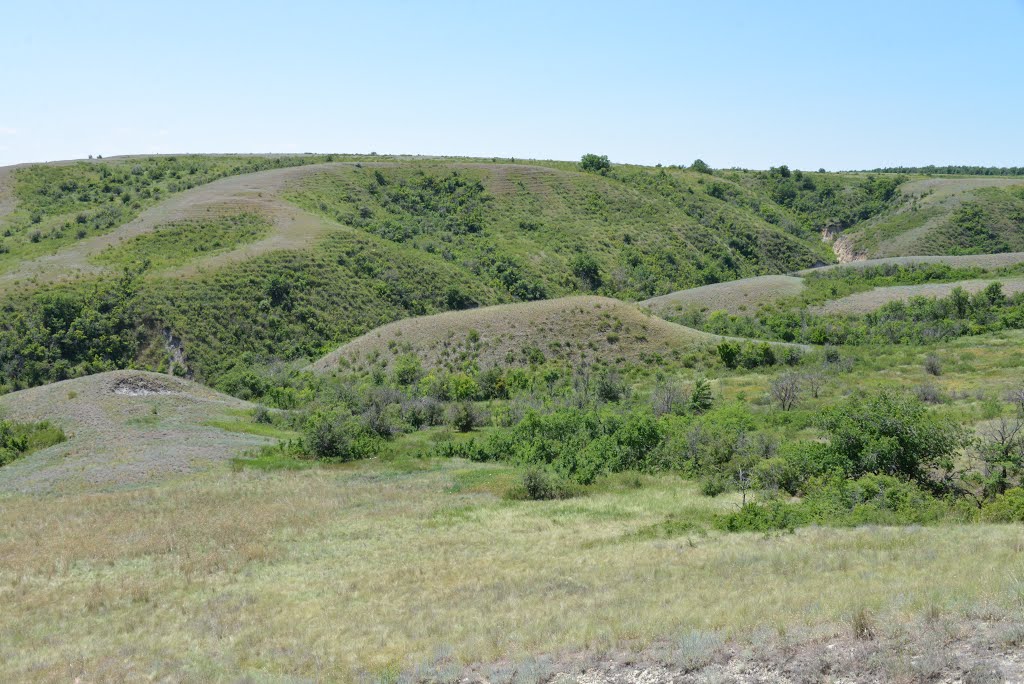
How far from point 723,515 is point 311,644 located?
987 cm

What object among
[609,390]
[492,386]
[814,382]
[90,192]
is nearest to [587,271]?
[492,386]

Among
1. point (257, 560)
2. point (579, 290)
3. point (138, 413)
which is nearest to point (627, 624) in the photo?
point (257, 560)

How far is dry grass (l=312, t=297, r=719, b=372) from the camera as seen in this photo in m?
50.3

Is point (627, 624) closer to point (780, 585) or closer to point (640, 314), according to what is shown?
point (780, 585)

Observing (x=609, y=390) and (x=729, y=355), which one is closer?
(x=609, y=390)

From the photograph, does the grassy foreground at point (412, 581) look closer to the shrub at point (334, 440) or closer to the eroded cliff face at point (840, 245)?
the shrub at point (334, 440)

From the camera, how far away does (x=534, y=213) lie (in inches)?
3789

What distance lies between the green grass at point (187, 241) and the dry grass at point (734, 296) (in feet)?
112

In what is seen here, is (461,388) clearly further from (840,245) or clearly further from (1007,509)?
(840,245)

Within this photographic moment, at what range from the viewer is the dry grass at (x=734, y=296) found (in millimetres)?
66250

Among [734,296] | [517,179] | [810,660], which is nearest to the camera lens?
[810,660]

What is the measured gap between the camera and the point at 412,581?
1471cm

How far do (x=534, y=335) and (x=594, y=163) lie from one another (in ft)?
224

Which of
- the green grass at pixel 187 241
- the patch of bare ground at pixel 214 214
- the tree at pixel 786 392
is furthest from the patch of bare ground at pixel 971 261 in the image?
the green grass at pixel 187 241
